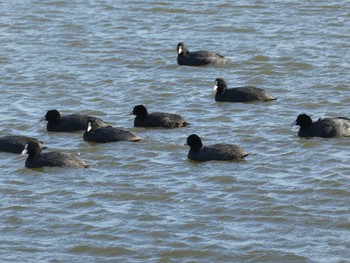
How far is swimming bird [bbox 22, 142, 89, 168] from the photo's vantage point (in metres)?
16.9

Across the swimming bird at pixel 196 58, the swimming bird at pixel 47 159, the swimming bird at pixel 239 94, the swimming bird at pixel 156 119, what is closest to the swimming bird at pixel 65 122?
the swimming bird at pixel 156 119

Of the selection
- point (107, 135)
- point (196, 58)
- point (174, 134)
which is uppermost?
point (196, 58)

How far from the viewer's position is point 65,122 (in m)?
19.2

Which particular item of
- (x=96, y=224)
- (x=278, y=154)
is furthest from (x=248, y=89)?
(x=96, y=224)

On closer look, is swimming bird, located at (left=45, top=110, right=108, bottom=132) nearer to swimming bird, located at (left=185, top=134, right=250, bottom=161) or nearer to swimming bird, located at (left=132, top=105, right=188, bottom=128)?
swimming bird, located at (left=132, top=105, right=188, bottom=128)

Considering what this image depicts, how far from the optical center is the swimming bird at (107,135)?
18.2 meters

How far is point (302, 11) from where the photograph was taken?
94.6 feet

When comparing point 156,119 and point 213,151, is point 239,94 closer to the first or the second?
point 156,119

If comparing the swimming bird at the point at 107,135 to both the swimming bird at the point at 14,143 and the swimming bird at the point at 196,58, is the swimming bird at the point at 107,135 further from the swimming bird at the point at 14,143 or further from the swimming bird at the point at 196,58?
the swimming bird at the point at 196,58

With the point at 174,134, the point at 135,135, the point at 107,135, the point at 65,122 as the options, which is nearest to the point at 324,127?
the point at 174,134

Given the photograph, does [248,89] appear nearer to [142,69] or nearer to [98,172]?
[142,69]

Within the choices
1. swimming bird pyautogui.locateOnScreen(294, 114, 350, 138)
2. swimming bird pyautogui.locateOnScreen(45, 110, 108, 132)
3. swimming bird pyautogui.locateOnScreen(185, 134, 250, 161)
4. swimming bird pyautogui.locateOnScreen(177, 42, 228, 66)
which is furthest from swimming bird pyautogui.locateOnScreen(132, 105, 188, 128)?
swimming bird pyautogui.locateOnScreen(177, 42, 228, 66)

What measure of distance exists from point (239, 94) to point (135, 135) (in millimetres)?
3195

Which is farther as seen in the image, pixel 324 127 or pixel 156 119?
pixel 156 119
